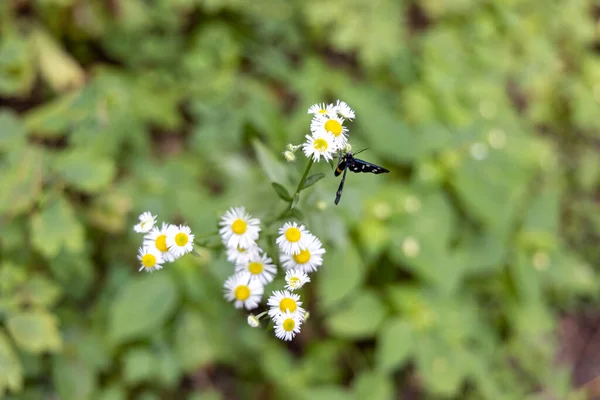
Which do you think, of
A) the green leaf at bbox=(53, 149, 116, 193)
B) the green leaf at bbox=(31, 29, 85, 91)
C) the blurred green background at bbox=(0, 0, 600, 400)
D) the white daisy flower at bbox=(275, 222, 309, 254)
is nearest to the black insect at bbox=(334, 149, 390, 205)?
the white daisy flower at bbox=(275, 222, 309, 254)

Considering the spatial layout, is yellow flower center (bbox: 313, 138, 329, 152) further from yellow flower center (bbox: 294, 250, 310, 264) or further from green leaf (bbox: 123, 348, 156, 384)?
green leaf (bbox: 123, 348, 156, 384)

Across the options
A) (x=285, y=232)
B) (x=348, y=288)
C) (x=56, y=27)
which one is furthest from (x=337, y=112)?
(x=56, y=27)

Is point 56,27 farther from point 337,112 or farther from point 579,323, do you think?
point 579,323

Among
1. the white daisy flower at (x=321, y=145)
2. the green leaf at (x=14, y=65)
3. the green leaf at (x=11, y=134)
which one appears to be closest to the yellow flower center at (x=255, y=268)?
the white daisy flower at (x=321, y=145)

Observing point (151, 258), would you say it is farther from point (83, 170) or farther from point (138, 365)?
point (138, 365)

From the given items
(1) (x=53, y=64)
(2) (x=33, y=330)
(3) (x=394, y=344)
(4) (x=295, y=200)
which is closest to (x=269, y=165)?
(4) (x=295, y=200)
